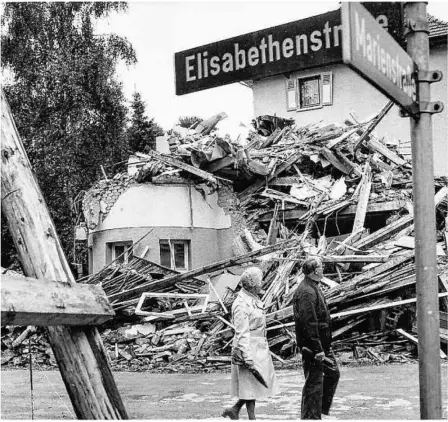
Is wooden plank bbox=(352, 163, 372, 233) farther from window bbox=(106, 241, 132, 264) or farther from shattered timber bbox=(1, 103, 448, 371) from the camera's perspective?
window bbox=(106, 241, 132, 264)

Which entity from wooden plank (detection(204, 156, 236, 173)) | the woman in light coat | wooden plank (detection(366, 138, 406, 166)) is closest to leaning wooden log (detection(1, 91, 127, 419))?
the woman in light coat

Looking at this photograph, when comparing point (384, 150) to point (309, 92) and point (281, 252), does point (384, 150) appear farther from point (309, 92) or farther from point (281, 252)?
point (309, 92)

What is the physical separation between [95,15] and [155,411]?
24368 mm

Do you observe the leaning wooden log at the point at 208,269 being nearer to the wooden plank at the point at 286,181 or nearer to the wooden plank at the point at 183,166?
the wooden plank at the point at 286,181

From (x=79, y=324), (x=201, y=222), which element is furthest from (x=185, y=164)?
(x=79, y=324)

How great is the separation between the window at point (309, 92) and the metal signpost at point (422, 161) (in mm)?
27751

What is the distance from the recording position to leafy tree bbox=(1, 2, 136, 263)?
3120 cm

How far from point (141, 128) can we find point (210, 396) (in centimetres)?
4558

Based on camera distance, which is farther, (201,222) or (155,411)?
(201,222)

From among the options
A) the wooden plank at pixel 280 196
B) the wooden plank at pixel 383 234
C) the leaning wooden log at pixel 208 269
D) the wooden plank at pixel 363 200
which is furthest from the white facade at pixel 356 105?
the leaning wooden log at pixel 208 269

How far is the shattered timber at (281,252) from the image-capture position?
1648 cm

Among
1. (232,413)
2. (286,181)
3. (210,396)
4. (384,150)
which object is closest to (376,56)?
(232,413)

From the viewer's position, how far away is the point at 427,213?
164 inches

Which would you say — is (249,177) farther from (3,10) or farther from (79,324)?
(79,324)
